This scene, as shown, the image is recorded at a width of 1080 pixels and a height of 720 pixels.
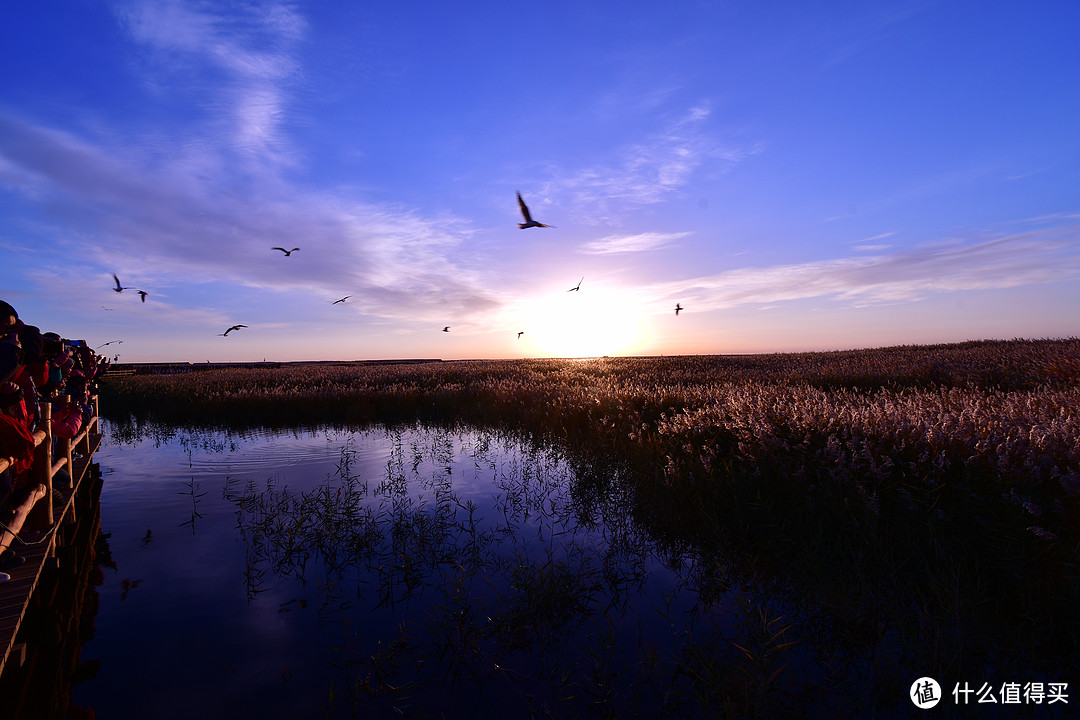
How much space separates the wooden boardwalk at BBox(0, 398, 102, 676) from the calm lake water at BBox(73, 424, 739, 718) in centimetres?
62

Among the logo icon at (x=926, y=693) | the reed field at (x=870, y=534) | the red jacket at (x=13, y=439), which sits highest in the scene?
the red jacket at (x=13, y=439)

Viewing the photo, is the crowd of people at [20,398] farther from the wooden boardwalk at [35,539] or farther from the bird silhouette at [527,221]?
the bird silhouette at [527,221]

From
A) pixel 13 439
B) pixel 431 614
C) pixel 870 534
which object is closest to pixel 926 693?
pixel 870 534

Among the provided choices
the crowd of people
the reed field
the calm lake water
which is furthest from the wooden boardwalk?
the reed field

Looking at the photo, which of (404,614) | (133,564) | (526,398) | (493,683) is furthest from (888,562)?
(526,398)

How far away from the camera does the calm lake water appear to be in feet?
11.7

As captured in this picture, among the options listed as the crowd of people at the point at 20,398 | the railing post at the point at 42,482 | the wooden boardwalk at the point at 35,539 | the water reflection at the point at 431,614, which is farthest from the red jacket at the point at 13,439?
the water reflection at the point at 431,614

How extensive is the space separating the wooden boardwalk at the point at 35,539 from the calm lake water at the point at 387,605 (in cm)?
62

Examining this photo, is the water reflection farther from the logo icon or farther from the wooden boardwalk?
the wooden boardwalk

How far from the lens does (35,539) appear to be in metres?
4.69

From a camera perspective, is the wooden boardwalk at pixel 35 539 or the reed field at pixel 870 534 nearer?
the wooden boardwalk at pixel 35 539

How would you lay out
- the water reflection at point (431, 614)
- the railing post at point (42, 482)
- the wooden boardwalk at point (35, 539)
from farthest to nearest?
the railing post at point (42, 482)
the water reflection at point (431, 614)
the wooden boardwalk at point (35, 539)

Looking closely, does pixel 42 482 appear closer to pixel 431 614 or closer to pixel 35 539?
pixel 35 539

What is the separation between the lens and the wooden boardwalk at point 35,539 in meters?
3.34
